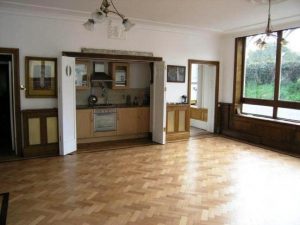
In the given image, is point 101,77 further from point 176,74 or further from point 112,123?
point 176,74

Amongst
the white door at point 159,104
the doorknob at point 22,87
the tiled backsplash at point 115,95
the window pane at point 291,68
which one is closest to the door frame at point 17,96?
the doorknob at point 22,87

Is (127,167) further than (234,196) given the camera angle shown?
Yes

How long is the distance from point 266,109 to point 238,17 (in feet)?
7.87

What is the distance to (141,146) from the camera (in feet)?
20.7

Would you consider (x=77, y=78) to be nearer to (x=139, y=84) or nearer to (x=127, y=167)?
(x=139, y=84)

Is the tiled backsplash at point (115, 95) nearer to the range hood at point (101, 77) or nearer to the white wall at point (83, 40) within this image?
the range hood at point (101, 77)

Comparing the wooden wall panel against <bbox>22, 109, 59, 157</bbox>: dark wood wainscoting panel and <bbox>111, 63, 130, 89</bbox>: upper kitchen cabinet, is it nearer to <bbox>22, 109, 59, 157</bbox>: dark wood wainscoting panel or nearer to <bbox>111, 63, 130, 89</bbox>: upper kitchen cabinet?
<bbox>22, 109, 59, 157</bbox>: dark wood wainscoting panel

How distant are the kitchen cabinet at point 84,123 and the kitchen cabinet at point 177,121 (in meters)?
1.94

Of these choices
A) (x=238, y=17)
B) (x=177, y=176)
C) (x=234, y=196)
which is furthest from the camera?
(x=238, y=17)

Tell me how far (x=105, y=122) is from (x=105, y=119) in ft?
0.25

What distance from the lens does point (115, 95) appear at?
23.2 feet

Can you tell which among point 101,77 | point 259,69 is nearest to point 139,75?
point 101,77

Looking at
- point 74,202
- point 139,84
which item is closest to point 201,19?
point 139,84

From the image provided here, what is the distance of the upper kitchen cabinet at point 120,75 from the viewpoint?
22.2 feet
